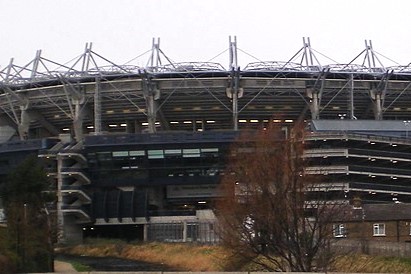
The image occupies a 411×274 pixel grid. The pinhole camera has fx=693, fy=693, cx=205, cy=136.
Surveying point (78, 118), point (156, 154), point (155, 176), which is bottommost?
point (155, 176)

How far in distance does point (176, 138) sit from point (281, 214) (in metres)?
49.4

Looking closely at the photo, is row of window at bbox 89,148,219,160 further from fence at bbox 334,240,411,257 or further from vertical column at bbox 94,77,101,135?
fence at bbox 334,240,411,257

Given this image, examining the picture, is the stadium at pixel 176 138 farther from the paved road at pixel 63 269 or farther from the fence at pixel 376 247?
the fence at pixel 376 247

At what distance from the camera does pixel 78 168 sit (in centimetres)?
7844

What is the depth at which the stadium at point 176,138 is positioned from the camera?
7388 cm

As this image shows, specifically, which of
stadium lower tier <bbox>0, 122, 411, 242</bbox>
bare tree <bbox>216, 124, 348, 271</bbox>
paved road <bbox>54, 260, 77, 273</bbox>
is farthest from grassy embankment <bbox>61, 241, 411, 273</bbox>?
paved road <bbox>54, 260, 77, 273</bbox>

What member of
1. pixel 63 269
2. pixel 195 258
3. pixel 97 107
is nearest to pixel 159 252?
pixel 195 258

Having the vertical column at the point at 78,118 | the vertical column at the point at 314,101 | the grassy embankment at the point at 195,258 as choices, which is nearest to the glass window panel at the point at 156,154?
the vertical column at the point at 78,118

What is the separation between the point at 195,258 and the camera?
174ft

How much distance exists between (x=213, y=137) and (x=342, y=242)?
4312 centimetres

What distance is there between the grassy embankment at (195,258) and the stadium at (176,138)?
731 cm

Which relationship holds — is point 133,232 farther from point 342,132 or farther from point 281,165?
point 281,165

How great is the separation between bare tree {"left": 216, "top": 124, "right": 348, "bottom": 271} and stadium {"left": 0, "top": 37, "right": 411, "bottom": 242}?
41.0 meters

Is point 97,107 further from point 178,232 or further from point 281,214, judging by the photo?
point 281,214
